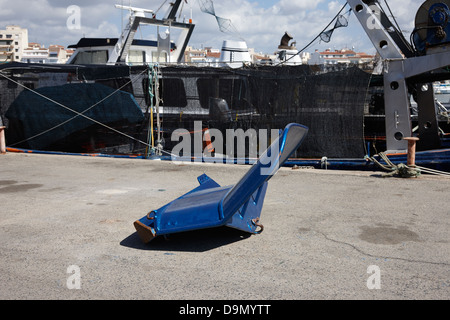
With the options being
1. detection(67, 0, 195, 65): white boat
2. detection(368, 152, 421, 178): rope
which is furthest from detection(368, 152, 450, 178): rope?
detection(67, 0, 195, 65): white boat

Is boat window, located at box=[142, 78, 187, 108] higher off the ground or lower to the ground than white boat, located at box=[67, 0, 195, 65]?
lower

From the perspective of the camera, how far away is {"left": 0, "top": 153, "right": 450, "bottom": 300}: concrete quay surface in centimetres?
425

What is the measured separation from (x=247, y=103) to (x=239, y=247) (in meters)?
6.79

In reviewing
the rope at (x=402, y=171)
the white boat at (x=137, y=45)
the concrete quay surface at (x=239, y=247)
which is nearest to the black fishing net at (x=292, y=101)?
the rope at (x=402, y=171)

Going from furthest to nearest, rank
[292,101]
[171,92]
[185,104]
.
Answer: [171,92]
[185,104]
[292,101]

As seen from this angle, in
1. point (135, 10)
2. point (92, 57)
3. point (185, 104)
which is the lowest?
point (185, 104)

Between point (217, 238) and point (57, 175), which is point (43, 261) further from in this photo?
point (57, 175)

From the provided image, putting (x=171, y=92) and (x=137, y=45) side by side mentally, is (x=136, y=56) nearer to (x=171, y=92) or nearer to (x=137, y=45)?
(x=137, y=45)

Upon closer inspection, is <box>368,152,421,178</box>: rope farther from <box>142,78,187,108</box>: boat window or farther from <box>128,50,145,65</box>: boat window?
<box>128,50,145,65</box>: boat window

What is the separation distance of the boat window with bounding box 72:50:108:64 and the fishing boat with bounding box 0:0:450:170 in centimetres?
569

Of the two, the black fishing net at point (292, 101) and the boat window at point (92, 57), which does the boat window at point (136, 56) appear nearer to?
the boat window at point (92, 57)

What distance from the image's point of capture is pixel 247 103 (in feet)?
38.4

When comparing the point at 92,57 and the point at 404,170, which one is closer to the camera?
the point at 404,170

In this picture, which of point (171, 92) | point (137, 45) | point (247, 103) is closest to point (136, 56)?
point (137, 45)
